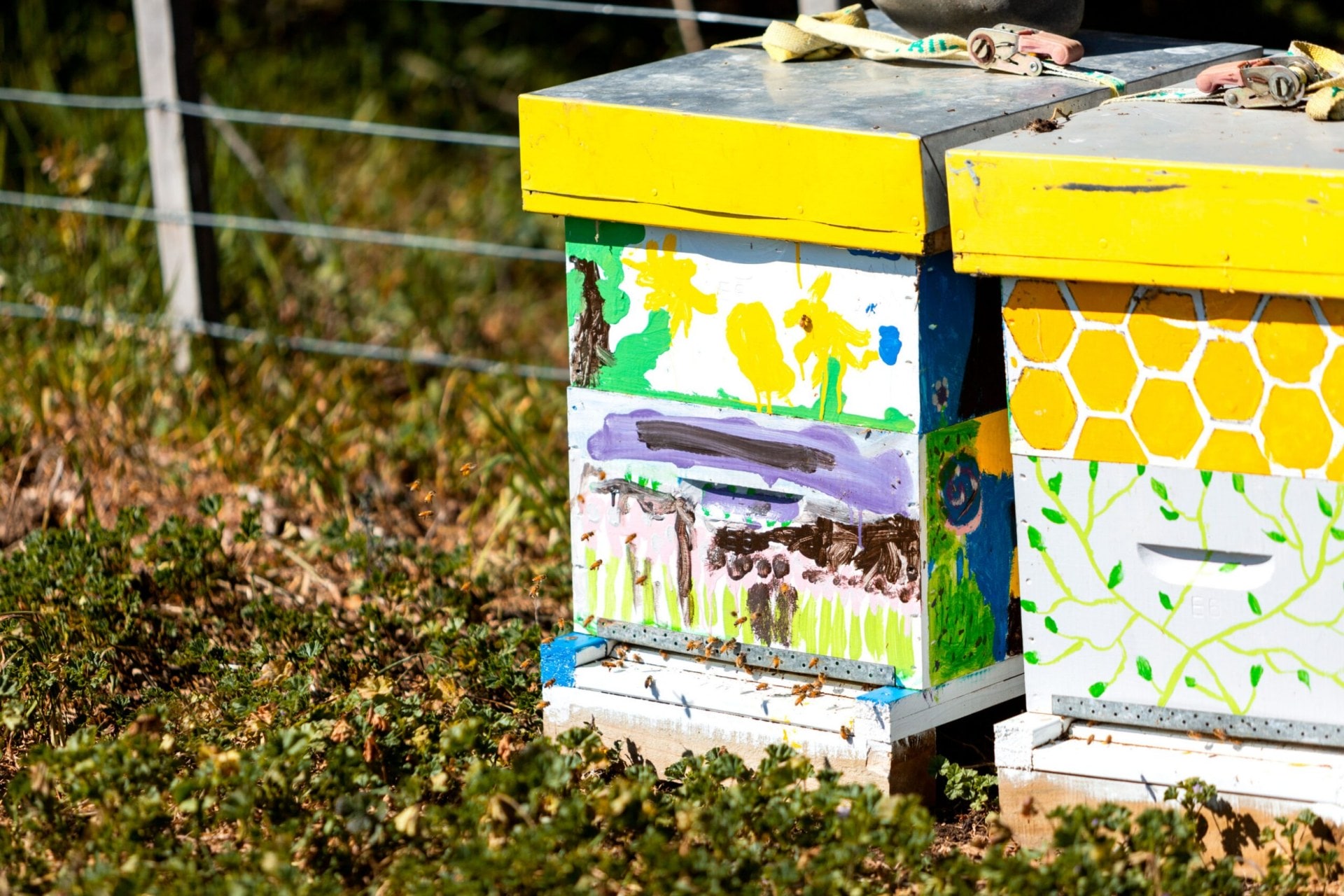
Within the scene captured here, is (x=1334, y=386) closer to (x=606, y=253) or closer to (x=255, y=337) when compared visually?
(x=606, y=253)

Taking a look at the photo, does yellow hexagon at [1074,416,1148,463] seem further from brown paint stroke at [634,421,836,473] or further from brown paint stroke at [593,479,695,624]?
brown paint stroke at [593,479,695,624]

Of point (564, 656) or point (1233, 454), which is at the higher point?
point (1233, 454)

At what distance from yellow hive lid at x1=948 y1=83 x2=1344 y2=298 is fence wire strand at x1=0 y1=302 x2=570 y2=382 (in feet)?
5.92

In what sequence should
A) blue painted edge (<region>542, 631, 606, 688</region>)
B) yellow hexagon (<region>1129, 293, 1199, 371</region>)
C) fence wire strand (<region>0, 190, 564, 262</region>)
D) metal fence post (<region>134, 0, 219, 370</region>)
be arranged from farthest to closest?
metal fence post (<region>134, 0, 219, 370</region>) → fence wire strand (<region>0, 190, 564, 262</region>) → blue painted edge (<region>542, 631, 606, 688</region>) → yellow hexagon (<region>1129, 293, 1199, 371</region>)

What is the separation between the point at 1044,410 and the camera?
2021 millimetres

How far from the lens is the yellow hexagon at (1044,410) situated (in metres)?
2.00

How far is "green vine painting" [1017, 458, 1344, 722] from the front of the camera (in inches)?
75.9

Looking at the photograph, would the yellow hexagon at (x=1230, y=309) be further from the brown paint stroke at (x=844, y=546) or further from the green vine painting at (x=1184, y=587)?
the brown paint stroke at (x=844, y=546)

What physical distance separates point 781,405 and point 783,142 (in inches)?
13.3

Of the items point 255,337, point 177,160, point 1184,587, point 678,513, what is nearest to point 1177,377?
point 1184,587

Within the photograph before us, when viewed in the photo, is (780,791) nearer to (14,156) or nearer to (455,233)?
(455,233)

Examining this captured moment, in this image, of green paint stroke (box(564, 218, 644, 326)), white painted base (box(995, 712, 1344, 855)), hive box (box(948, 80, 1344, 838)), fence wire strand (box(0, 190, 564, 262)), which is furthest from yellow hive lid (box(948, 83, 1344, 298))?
fence wire strand (box(0, 190, 564, 262))

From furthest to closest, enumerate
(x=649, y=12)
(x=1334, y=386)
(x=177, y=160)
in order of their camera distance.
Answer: (x=177, y=160), (x=649, y=12), (x=1334, y=386)

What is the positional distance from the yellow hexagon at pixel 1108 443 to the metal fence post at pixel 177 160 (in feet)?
8.07
